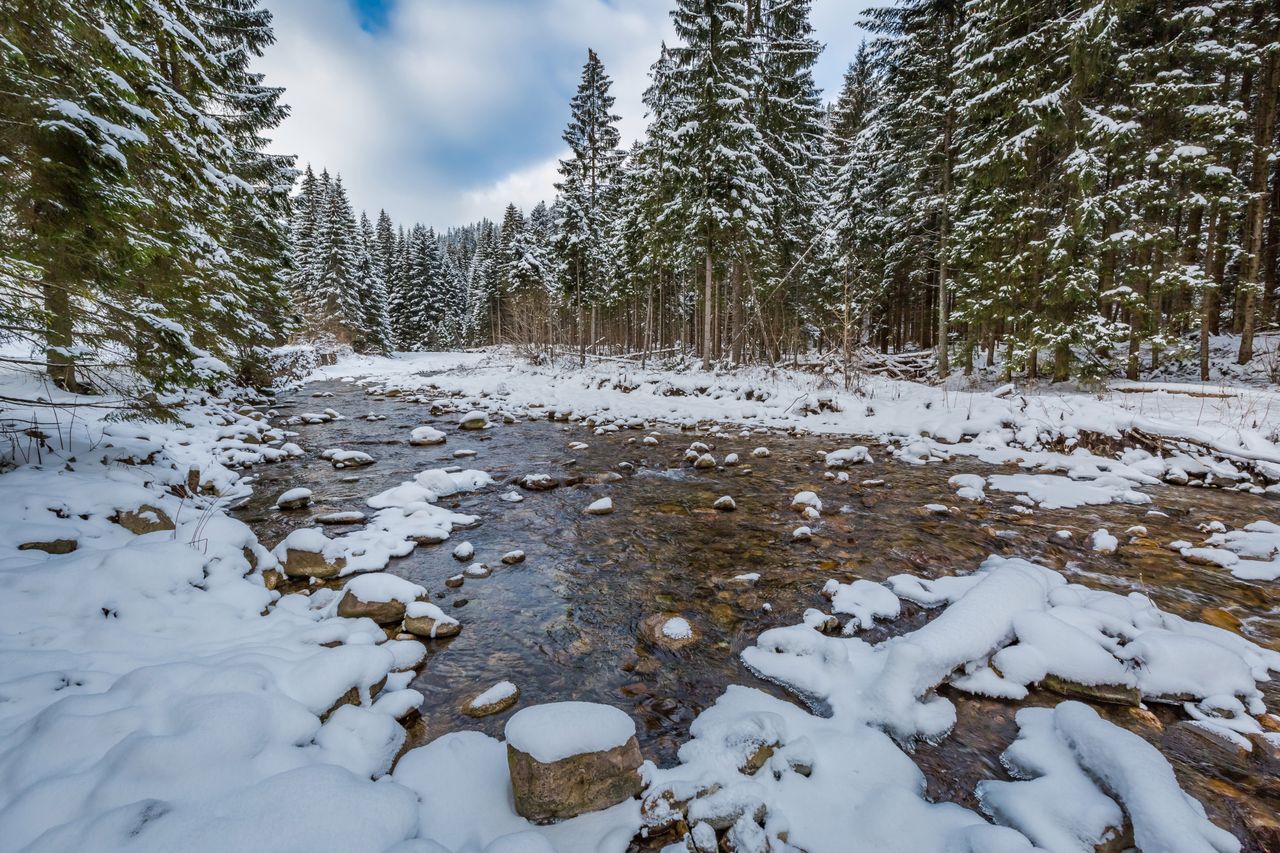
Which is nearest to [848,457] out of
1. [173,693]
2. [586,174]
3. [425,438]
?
[425,438]

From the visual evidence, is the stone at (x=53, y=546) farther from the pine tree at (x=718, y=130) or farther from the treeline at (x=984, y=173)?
the pine tree at (x=718, y=130)

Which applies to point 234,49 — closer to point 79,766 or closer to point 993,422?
point 79,766

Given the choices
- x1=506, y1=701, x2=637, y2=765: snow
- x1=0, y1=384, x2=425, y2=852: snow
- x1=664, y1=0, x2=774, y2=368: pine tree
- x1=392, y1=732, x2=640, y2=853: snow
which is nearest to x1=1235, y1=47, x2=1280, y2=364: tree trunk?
x1=664, y1=0, x2=774, y2=368: pine tree

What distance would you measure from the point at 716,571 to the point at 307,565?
12.1ft

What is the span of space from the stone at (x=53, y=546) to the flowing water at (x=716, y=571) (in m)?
1.64

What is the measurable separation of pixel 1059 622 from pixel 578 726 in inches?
124

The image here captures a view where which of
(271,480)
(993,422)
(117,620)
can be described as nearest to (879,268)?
(993,422)

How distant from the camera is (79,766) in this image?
178cm

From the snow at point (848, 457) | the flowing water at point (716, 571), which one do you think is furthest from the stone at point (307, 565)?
the snow at point (848, 457)

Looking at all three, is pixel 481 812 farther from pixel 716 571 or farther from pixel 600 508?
pixel 600 508

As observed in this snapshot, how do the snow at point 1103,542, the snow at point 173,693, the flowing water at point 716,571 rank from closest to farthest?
the snow at point 173,693 < the flowing water at point 716,571 < the snow at point 1103,542

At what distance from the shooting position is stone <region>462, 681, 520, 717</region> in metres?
2.74

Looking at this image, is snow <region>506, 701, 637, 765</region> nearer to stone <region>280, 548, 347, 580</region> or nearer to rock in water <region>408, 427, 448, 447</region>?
stone <region>280, 548, 347, 580</region>

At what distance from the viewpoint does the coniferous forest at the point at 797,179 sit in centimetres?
413
